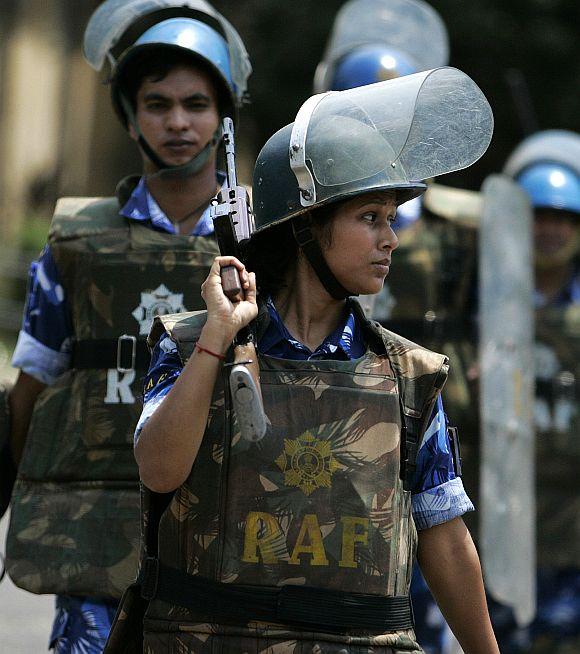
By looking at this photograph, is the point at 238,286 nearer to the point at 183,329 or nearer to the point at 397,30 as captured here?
the point at 183,329

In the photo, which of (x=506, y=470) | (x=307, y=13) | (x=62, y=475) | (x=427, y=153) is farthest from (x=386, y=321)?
(x=307, y=13)

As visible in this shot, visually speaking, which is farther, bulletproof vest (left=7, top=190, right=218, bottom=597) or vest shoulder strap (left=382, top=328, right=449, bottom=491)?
bulletproof vest (left=7, top=190, right=218, bottom=597)

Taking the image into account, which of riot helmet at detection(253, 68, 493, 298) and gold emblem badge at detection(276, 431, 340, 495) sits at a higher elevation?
riot helmet at detection(253, 68, 493, 298)

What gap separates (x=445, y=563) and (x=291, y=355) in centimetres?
54

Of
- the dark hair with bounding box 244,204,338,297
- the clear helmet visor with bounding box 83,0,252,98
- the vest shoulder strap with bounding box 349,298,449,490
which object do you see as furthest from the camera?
the clear helmet visor with bounding box 83,0,252,98

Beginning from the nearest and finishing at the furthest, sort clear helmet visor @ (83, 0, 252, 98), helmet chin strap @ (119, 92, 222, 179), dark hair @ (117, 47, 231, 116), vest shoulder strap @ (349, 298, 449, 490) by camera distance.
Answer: vest shoulder strap @ (349, 298, 449, 490)
helmet chin strap @ (119, 92, 222, 179)
dark hair @ (117, 47, 231, 116)
clear helmet visor @ (83, 0, 252, 98)

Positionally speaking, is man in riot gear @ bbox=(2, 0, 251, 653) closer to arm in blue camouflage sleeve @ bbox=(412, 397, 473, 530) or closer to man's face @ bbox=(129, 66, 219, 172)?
man's face @ bbox=(129, 66, 219, 172)

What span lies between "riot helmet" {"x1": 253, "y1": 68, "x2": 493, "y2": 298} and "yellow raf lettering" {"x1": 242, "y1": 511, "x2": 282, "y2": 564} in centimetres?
52

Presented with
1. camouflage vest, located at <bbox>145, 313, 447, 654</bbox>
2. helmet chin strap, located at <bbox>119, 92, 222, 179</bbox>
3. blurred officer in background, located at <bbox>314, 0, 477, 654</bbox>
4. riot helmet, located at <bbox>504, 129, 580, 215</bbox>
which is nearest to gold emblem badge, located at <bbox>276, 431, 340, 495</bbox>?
camouflage vest, located at <bbox>145, 313, 447, 654</bbox>

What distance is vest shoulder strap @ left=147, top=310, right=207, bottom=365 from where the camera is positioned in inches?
119

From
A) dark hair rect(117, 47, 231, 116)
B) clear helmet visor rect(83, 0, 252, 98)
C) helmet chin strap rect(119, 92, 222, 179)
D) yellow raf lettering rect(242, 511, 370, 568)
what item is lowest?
yellow raf lettering rect(242, 511, 370, 568)

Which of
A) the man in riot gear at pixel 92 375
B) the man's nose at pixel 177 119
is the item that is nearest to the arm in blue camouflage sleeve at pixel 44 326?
the man in riot gear at pixel 92 375

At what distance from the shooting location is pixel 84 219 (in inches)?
169

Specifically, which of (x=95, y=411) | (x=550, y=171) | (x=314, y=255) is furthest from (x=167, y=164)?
(x=550, y=171)
